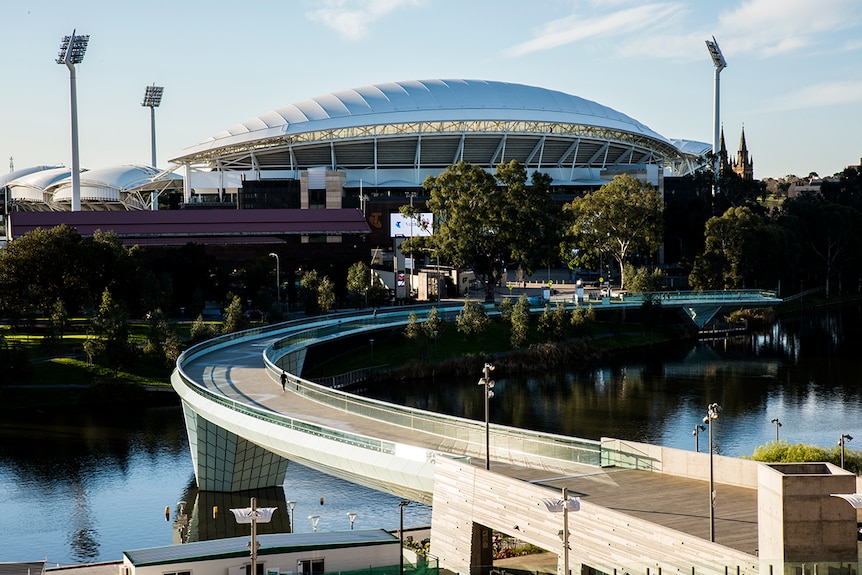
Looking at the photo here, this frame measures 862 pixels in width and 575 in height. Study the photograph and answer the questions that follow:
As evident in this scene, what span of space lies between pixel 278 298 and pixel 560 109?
72.3 metres

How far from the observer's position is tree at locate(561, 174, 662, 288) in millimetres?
118688

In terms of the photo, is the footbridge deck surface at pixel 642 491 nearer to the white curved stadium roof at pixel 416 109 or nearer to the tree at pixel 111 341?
the tree at pixel 111 341

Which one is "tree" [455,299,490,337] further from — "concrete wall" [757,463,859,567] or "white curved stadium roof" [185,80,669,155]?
"concrete wall" [757,463,859,567]

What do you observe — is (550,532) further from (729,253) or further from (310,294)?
(729,253)

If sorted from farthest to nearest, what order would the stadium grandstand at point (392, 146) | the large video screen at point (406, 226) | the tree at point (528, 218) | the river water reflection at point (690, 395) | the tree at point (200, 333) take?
the stadium grandstand at point (392, 146) < the large video screen at point (406, 226) < the tree at point (528, 218) < the tree at point (200, 333) < the river water reflection at point (690, 395)

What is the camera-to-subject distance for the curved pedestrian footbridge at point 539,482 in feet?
84.3

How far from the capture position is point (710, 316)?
110 m

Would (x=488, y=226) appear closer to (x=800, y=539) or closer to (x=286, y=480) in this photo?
(x=286, y=480)

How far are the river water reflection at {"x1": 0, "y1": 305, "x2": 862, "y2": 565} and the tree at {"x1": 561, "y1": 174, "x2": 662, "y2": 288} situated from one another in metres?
22.3

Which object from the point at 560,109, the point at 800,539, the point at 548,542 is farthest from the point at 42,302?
the point at 560,109

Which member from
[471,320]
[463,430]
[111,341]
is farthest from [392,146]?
[463,430]

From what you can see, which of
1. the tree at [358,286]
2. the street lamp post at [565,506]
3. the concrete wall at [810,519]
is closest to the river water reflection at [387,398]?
the street lamp post at [565,506]

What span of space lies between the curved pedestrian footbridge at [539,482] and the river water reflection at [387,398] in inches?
197

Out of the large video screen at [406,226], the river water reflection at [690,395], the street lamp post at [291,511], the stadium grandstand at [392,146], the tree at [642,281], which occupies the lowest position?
the street lamp post at [291,511]
